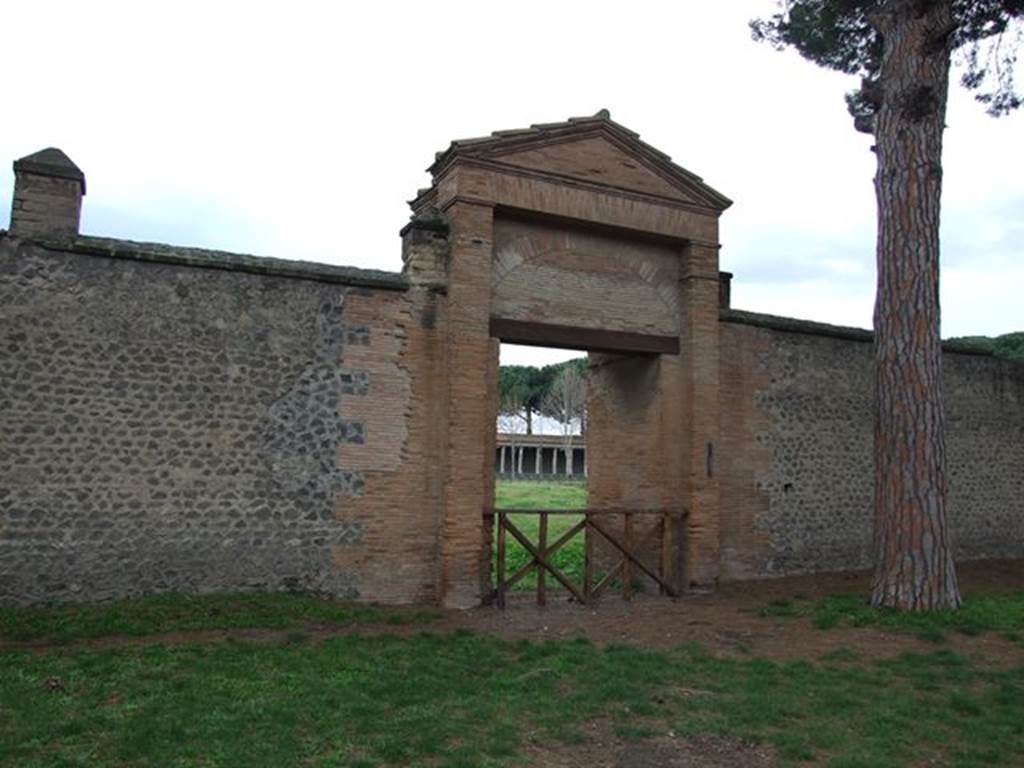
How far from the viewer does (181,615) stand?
8.18 meters

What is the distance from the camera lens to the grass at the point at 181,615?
24.7 ft

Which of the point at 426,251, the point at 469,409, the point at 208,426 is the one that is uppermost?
the point at 426,251

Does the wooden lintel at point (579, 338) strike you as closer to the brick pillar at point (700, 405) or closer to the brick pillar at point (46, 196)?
the brick pillar at point (700, 405)

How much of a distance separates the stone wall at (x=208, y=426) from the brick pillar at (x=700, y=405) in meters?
3.73

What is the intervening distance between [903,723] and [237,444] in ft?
22.4

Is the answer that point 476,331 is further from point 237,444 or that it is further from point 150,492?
point 150,492

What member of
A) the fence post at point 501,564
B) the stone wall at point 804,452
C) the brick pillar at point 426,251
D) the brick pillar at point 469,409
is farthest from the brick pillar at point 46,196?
the stone wall at point 804,452

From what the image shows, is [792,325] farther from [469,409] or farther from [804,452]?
[469,409]

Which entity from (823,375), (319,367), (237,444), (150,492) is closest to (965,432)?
(823,375)

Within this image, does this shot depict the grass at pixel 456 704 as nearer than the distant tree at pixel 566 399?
Yes

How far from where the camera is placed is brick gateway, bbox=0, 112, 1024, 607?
26.9 ft

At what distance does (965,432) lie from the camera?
1416 cm

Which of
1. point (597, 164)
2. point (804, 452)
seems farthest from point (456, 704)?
point (804, 452)

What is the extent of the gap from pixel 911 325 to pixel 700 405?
2.86m
